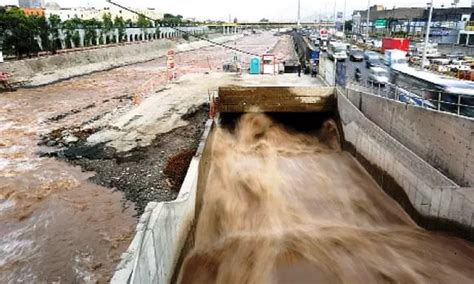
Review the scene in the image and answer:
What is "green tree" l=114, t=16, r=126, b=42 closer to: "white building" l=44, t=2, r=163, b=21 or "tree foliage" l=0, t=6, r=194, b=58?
"tree foliage" l=0, t=6, r=194, b=58

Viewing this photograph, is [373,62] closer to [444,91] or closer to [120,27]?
[444,91]

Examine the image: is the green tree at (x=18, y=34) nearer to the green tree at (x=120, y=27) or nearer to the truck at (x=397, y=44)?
the green tree at (x=120, y=27)

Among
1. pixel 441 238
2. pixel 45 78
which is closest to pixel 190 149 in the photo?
pixel 441 238

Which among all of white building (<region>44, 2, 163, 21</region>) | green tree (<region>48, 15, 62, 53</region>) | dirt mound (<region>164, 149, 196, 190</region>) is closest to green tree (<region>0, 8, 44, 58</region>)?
green tree (<region>48, 15, 62, 53</region>)

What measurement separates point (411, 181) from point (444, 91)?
415 cm

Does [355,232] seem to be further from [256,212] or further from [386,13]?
[386,13]

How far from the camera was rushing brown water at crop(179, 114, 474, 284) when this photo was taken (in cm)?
937

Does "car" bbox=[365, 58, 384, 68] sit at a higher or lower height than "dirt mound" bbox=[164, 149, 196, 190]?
higher

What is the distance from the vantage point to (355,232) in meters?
11.2

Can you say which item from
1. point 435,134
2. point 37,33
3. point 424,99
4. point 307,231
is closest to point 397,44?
point 424,99

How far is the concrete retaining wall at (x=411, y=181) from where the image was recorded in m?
9.80

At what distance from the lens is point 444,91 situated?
1395cm

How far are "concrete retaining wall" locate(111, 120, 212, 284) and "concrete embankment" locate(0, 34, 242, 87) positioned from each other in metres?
31.2

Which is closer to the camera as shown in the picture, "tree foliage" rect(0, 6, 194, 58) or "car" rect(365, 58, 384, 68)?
"car" rect(365, 58, 384, 68)
